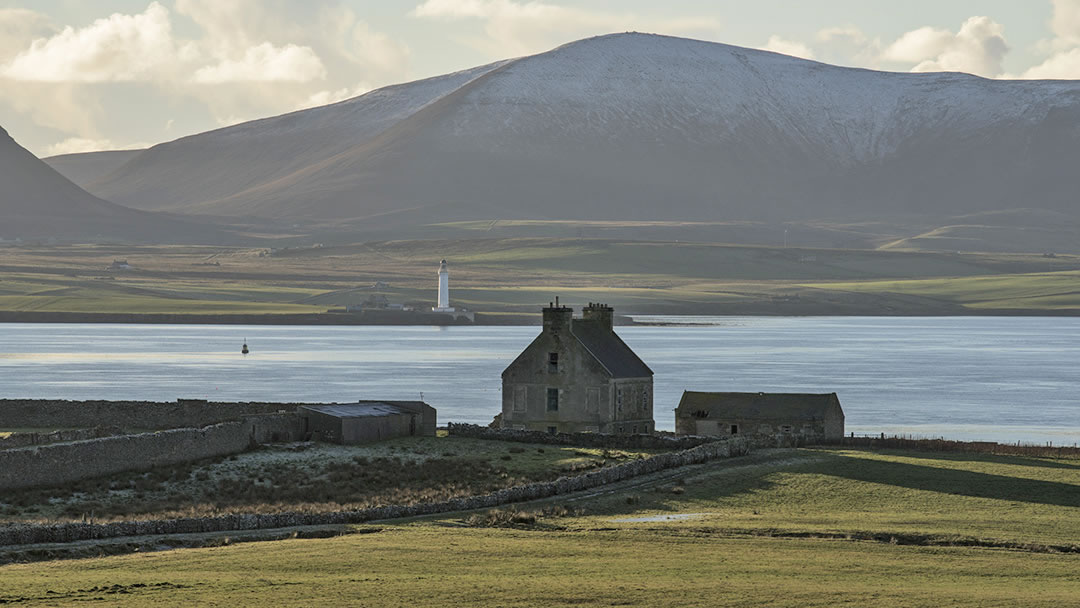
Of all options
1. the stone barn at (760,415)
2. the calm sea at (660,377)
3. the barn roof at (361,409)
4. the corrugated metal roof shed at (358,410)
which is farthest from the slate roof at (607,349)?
the calm sea at (660,377)

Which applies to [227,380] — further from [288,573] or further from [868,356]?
[288,573]

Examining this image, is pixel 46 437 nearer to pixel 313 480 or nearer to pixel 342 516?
pixel 313 480

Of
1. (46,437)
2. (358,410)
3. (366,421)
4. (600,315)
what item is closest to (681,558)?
(366,421)

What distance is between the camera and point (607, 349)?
65312 millimetres

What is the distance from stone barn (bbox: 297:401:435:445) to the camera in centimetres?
5762

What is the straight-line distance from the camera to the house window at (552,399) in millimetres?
64375

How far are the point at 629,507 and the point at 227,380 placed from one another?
9137 centimetres

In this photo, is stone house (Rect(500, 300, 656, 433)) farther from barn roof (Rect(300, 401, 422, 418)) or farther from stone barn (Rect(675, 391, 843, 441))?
barn roof (Rect(300, 401, 422, 418))

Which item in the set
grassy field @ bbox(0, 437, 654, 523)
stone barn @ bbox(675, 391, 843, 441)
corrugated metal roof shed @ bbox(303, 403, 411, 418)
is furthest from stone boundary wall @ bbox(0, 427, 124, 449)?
stone barn @ bbox(675, 391, 843, 441)

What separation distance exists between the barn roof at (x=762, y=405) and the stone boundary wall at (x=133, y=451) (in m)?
16.8

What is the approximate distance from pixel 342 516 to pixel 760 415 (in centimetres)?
2808

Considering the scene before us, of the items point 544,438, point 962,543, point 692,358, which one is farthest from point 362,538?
point 692,358

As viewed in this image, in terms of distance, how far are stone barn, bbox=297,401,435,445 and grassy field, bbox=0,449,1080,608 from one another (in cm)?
1392

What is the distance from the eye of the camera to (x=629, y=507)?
44031mm
